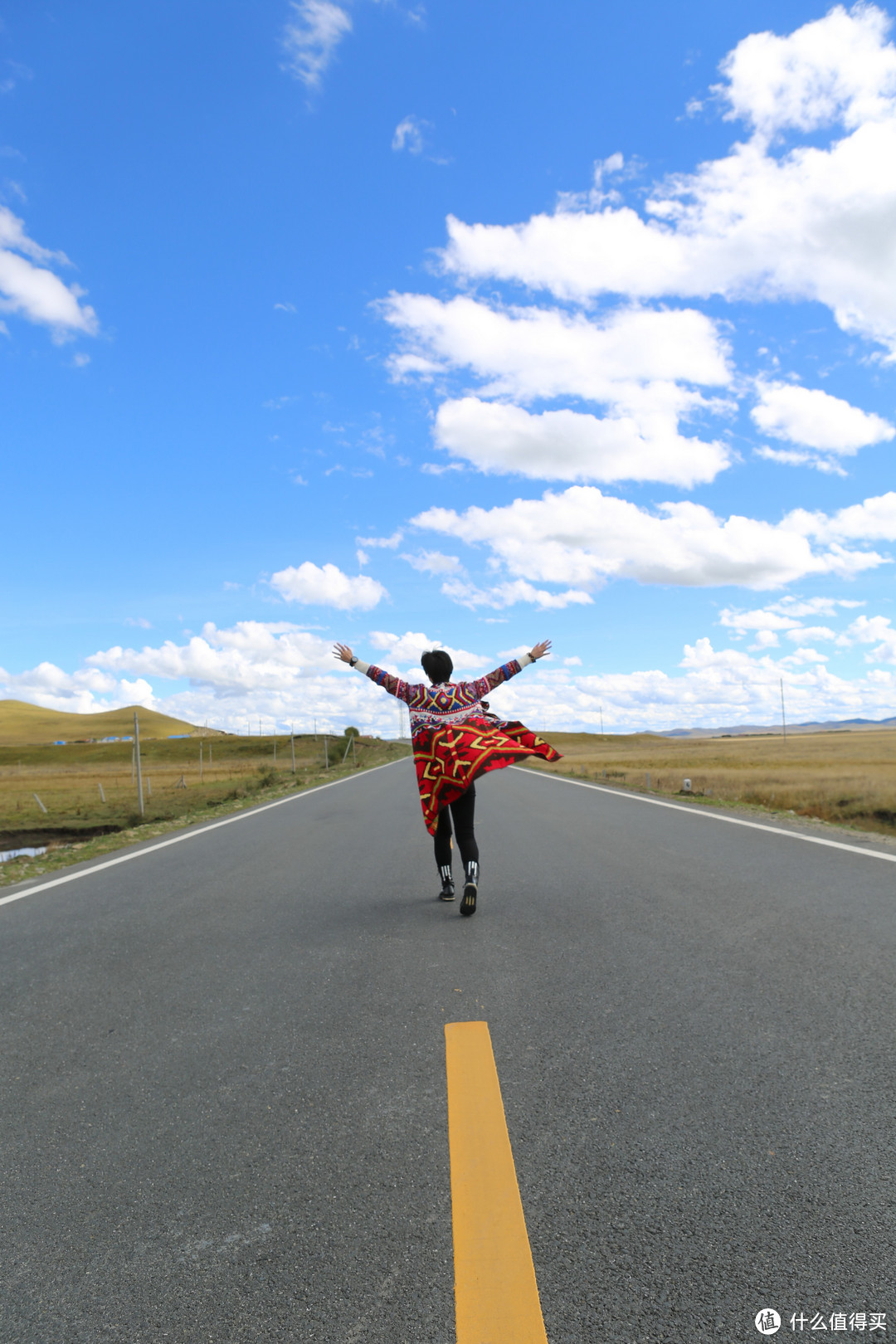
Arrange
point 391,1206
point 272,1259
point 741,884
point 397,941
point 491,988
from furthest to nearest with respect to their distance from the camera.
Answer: point 741,884
point 397,941
point 491,988
point 391,1206
point 272,1259

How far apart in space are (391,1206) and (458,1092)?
2.47 feet

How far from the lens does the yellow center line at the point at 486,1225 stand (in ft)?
6.26

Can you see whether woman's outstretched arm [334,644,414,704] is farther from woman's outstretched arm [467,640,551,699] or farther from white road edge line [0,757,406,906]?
white road edge line [0,757,406,906]

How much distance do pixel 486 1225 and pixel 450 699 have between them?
13.2 ft

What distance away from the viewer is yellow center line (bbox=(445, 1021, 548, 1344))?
6.26 ft

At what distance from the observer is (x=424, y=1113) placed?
298 cm

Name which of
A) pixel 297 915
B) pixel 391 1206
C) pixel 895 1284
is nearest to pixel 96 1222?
pixel 391 1206

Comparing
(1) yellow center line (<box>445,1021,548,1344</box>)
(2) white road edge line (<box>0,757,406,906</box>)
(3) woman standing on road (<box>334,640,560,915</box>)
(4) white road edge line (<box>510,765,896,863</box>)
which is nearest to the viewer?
(1) yellow center line (<box>445,1021,548,1344</box>)

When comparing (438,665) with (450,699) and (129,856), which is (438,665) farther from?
(129,856)

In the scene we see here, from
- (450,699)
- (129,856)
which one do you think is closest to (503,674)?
(450,699)

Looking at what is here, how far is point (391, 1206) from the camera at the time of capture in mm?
2385

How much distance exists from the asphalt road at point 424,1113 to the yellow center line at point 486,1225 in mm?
46

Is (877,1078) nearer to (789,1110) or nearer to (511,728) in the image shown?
(789,1110)

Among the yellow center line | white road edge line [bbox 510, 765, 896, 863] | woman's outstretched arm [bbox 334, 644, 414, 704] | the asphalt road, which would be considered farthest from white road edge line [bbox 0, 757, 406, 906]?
white road edge line [bbox 510, 765, 896, 863]
